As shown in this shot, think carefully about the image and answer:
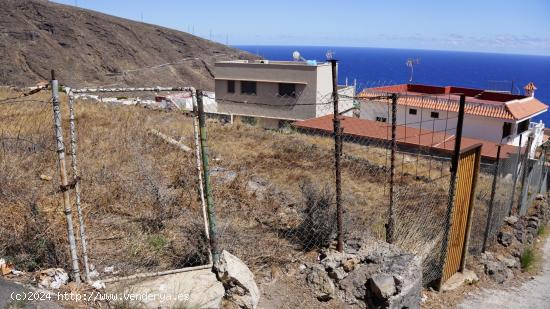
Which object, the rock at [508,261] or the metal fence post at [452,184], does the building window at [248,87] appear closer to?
the rock at [508,261]

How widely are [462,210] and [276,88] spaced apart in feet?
100

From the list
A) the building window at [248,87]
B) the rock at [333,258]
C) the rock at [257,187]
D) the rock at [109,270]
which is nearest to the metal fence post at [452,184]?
the rock at [333,258]

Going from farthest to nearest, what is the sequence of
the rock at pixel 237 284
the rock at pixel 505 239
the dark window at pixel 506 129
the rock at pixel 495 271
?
1. the dark window at pixel 506 129
2. the rock at pixel 505 239
3. the rock at pixel 495 271
4. the rock at pixel 237 284


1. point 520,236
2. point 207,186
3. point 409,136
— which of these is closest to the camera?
point 207,186

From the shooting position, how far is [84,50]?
7556 cm

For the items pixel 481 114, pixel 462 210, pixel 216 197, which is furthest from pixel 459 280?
pixel 481 114

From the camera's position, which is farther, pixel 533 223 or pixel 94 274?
pixel 533 223

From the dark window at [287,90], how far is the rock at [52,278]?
31744mm

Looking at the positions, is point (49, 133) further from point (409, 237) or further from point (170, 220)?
point (409, 237)

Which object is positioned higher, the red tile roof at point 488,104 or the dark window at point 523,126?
the red tile roof at point 488,104

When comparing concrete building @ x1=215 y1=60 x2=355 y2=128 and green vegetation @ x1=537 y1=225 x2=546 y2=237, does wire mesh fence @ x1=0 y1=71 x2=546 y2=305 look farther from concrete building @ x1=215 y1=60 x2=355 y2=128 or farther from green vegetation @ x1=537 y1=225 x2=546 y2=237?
concrete building @ x1=215 y1=60 x2=355 y2=128

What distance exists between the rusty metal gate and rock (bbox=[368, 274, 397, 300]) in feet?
4.92

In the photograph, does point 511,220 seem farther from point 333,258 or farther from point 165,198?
point 165,198

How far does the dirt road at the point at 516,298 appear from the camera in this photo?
237 inches
